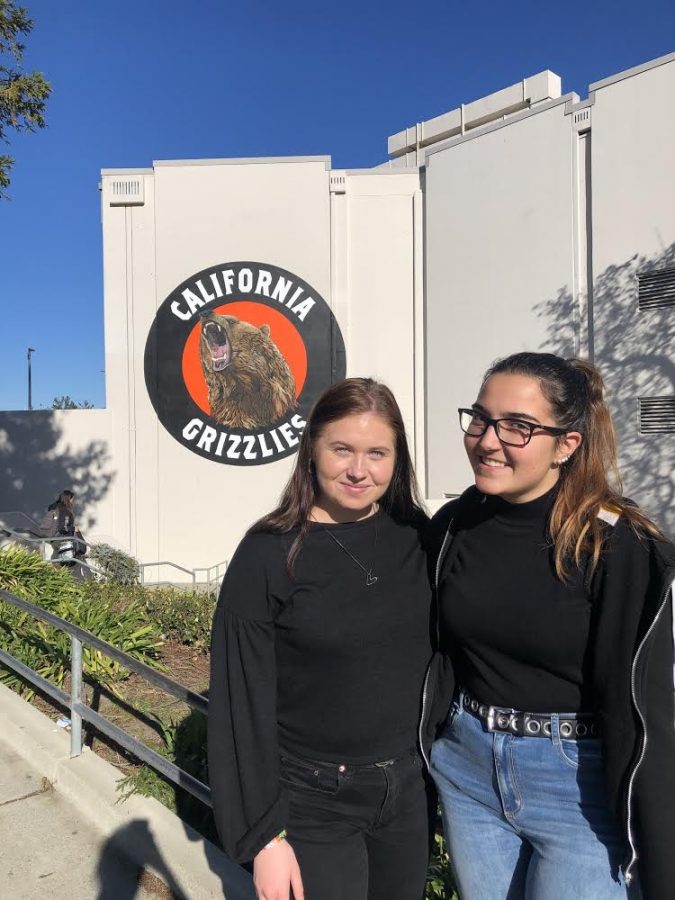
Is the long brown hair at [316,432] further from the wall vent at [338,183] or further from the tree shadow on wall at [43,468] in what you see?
the tree shadow on wall at [43,468]

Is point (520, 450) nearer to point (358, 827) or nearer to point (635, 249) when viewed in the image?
point (358, 827)

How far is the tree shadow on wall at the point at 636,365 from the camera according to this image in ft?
37.0

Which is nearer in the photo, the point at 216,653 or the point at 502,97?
the point at 216,653

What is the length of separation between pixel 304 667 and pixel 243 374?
12214mm

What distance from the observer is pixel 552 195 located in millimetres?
12258

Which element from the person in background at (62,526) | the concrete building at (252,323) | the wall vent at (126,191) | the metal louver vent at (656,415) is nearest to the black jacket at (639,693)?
the metal louver vent at (656,415)

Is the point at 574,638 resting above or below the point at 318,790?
above

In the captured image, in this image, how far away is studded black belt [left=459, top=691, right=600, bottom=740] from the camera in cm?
171

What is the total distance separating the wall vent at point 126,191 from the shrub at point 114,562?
6.62m

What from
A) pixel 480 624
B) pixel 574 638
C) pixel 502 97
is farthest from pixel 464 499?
pixel 502 97

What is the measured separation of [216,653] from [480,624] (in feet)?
2.21

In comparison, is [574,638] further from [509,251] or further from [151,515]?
[151,515]

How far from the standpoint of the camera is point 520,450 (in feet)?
5.76

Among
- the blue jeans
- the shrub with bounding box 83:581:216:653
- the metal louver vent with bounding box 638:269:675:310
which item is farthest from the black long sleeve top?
the metal louver vent with bounding box 638:269:675:310
